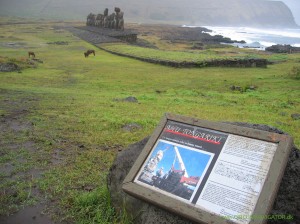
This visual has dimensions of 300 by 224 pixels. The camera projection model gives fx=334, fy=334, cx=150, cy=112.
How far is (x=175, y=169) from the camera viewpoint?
3.68 m

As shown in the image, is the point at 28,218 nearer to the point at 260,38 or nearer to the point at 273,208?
the point at 273,208

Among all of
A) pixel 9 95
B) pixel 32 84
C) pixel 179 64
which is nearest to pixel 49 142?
pixel 9 95

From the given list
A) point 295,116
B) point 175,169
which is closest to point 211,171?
point 175,169

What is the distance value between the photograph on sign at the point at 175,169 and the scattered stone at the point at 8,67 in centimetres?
1832

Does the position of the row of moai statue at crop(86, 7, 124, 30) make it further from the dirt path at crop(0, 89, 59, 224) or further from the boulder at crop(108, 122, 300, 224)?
the boulder at crop(108, 122, 300, 224)

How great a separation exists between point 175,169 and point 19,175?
2835 millimetres

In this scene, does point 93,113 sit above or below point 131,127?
below

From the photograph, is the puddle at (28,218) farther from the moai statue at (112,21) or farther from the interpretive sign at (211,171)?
→ the moai statue at (112,21)

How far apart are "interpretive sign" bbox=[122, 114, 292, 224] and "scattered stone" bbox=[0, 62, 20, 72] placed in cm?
1822

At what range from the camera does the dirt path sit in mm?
4218

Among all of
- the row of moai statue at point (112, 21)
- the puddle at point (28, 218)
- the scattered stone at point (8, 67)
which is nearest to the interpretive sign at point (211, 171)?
the puddle at point (28, 218)

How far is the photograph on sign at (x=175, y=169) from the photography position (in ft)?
11.4

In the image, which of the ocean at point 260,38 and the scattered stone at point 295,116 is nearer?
the scattered stone at point 295,116

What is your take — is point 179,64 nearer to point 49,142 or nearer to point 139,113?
point 139,113
